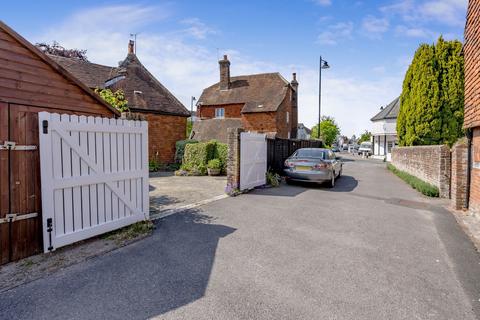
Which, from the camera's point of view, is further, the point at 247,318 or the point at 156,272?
the point at 156,272

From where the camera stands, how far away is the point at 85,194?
425cm

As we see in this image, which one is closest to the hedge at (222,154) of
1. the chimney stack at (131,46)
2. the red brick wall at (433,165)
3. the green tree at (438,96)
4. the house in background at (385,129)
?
the red brick wall at (433,165)

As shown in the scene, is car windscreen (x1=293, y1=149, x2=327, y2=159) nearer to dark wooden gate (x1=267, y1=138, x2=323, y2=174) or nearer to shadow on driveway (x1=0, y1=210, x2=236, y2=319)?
dark wooden gate (x1=267, y1=138, x2=323, y2=174)

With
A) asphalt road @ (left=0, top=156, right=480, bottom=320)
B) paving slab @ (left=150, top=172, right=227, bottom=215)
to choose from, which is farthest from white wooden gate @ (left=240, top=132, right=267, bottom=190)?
asphalt road @ (left=0, top=156, right=480, bottom=320)

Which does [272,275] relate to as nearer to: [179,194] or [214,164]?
[179,194]

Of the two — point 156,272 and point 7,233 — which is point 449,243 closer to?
point 156,272

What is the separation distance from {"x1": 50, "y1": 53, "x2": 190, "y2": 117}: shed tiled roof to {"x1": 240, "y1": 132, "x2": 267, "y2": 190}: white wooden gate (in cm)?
880

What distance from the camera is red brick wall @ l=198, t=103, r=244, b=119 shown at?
29614 millimetres

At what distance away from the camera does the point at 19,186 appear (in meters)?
3.74

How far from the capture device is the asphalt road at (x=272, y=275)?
276 cm

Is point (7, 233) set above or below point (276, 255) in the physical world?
above

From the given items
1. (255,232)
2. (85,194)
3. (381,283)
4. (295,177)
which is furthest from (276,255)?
(295,177)

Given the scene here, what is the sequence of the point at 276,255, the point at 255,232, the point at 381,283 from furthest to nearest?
the point at 255,232 → the point at 276,255 → the point at 381,283

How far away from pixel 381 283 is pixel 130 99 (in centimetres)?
1575
